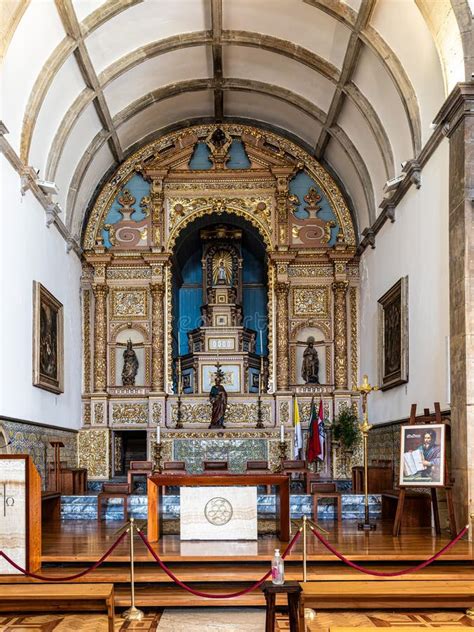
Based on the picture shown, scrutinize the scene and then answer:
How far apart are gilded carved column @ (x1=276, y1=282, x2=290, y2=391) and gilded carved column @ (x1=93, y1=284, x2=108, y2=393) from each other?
3755mm

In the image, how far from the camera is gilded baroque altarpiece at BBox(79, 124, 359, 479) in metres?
17.7

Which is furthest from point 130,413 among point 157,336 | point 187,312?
point 187,312

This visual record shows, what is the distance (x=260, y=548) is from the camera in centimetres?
961

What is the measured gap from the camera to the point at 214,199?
1836cm

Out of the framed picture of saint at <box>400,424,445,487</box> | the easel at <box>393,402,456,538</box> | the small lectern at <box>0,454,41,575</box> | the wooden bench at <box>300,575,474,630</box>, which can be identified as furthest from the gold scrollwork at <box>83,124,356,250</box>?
the wooden bench at <box>300,575,474,630</box>

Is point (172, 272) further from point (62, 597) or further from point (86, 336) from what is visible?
point (62, 597)

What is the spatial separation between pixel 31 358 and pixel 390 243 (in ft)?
21.7

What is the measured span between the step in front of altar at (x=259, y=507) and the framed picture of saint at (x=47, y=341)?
2.04 m

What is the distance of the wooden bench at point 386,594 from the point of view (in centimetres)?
656

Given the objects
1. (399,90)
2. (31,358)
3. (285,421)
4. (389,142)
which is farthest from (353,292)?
(31,358)

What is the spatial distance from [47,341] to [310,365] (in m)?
6.07

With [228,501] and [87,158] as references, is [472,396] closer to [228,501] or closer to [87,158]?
[228,501]

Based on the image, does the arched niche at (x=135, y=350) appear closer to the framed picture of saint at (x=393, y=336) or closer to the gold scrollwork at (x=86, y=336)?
the gold scrollwork at (x=86, y=336)

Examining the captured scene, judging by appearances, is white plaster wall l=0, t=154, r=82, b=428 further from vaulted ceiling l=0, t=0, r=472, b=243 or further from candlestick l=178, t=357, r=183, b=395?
candlestick l=178, t=357, r=183, b=395
